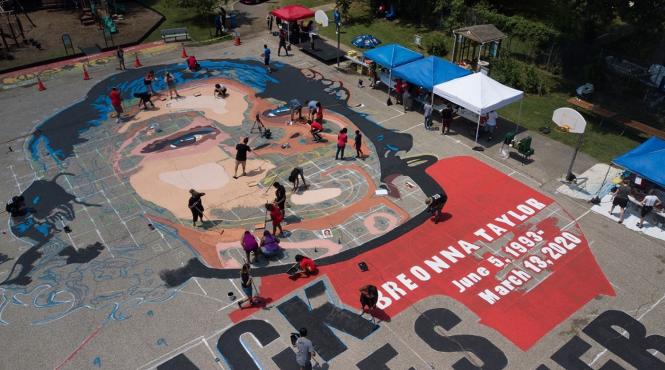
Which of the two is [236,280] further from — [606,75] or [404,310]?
[606,75]

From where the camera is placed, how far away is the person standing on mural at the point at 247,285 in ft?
53.4

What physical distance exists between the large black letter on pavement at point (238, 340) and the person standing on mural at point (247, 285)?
75 cm

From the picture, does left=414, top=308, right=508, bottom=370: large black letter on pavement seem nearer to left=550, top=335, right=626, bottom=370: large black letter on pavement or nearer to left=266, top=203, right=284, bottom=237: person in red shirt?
left=550, top=335, right=626, bottom=370: large black letter on pavement

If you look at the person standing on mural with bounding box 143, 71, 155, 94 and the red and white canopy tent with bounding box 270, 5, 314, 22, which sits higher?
the red and white canopy tent with bounding box 270, 5, 314, 22

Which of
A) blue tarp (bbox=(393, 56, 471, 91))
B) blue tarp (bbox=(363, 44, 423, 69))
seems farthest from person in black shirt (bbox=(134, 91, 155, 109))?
blue tarp (bbox=(393, 56, 471, 91))

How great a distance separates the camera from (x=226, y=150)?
83.9ft

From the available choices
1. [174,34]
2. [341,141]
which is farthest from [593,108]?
[174,34]

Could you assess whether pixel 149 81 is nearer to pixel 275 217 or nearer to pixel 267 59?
pixel 267 59

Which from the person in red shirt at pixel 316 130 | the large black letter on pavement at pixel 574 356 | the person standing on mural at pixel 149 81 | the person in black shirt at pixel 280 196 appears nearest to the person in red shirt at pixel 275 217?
the person in black shirt at pixel 280 196

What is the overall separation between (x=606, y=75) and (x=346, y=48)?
56.7 feet

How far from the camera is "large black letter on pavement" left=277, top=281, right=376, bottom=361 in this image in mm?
15641

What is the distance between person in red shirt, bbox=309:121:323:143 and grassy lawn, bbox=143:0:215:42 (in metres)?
18.0

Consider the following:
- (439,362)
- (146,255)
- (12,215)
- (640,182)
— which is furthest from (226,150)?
(640,182)

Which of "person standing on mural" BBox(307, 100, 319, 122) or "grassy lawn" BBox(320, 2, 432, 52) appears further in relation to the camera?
"grassy lawn" BBox(320, 2, 432, 52)
